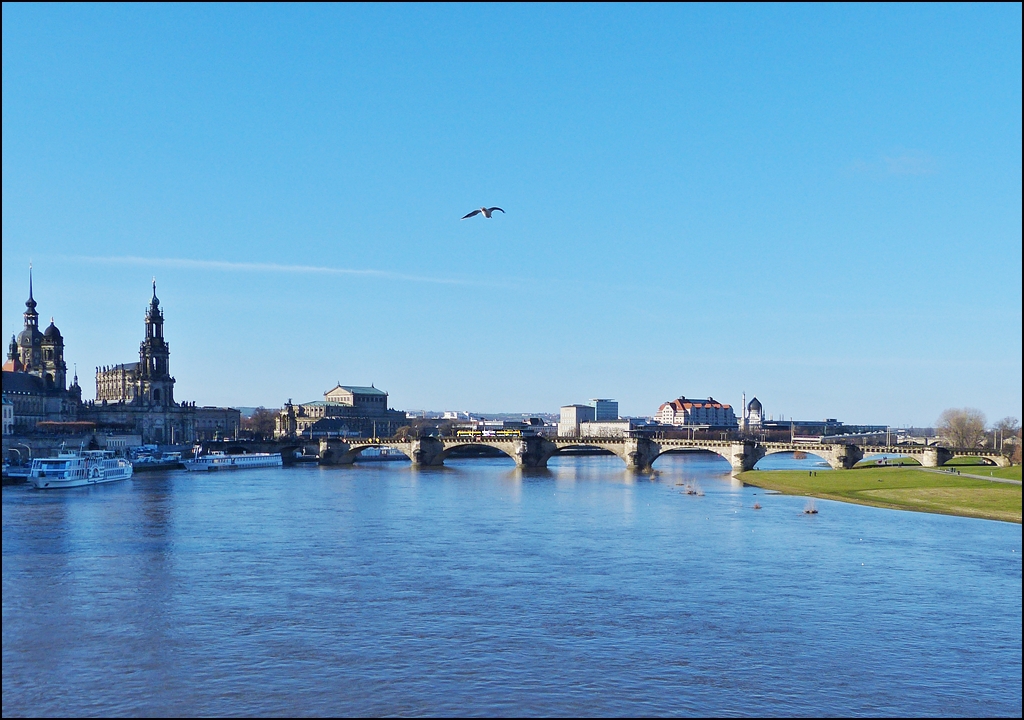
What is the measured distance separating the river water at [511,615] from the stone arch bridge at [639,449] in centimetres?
4572

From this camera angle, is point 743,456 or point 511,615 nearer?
point 511,615

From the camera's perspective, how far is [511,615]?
3494cm

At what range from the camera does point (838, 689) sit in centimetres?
2730

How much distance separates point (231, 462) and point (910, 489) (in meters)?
84.1

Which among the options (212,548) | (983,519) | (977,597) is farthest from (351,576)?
(983,519)

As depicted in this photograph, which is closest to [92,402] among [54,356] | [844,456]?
[54,356]

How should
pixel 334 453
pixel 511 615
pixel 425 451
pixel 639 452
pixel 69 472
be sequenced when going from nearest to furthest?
pixel 511 615, pixel 69 472, pixel 639 452, pixel 425 451, pixel 334 453

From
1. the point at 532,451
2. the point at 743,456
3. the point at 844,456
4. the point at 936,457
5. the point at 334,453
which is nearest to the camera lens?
the point at 936,457

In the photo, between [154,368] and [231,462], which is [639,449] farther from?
[154,368]

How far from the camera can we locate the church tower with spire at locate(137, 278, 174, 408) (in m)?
179

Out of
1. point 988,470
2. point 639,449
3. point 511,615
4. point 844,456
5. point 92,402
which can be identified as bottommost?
point 511,615

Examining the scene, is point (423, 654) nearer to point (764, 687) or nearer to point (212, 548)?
point (764, 687)

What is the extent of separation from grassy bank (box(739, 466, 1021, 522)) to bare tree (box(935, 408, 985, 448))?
38.2m

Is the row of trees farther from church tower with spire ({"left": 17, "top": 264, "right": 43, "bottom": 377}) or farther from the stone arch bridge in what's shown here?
church tower with spire ({"left": 17, "top": 264, "right": 43, "bottom": 377})
